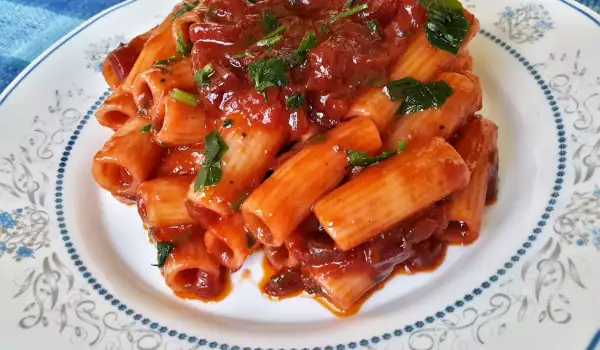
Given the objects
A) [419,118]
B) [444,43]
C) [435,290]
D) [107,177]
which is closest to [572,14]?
[444,43]

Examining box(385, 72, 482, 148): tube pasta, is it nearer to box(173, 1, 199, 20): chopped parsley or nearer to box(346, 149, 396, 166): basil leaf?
box(346, 149, 396, 166): basil leaf

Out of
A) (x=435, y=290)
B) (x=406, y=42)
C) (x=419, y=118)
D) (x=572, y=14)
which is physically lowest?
(x=435, y=290)

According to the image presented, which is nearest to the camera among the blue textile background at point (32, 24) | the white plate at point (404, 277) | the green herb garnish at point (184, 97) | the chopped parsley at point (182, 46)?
the white plate at point (404, 277)

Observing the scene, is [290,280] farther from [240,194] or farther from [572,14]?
[572,14]

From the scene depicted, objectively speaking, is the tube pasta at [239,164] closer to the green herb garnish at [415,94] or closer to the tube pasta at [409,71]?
the tube pasta at [409,71]

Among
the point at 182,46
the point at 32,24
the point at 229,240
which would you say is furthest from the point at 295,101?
the point at 32,24

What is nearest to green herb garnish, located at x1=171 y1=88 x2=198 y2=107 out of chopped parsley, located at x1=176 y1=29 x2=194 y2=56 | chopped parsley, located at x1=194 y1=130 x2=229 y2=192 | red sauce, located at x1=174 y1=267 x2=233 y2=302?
chopped parsley, located at x1=194 y1=130 x2=229 y2=192

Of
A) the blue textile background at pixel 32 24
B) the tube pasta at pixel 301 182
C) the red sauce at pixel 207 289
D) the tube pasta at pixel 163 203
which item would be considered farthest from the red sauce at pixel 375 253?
the blue textile background at pixel 32 24
